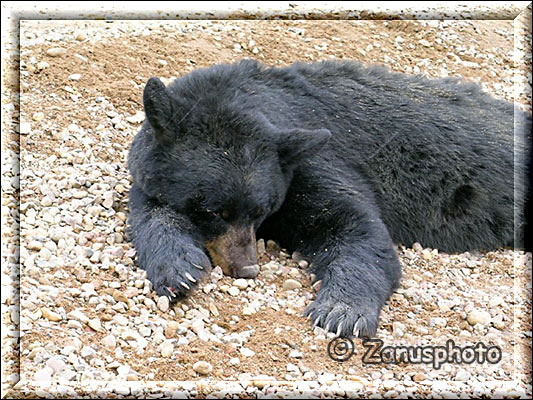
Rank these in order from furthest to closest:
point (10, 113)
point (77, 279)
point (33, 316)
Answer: point (10, 113) → point (77, 279) → point (33, 316)

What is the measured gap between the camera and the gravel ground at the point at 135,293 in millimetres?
4980

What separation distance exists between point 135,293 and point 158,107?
146 cm

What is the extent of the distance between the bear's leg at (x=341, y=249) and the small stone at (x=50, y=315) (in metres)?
1.79

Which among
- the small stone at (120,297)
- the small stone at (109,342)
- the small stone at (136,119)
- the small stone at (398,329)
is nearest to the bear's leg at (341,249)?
the small stone at (398,329)

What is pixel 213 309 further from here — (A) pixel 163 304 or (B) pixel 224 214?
(B) pixel 224 214

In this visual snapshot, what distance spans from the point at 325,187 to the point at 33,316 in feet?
8.81

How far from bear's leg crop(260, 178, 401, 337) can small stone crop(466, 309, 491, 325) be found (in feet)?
2.12

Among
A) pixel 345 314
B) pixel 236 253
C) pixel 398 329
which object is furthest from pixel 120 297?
pixel 398 329

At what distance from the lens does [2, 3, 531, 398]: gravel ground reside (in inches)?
196

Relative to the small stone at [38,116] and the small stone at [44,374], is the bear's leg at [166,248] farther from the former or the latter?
the small stone at [38,116]

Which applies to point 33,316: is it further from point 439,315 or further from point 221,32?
point 221,32

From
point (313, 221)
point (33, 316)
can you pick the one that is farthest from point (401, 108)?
point (33, 316)

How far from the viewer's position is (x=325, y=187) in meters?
6.68

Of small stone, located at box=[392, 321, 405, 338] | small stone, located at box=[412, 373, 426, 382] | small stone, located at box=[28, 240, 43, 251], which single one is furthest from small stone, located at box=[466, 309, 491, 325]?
small stone, located at box=[28, 240, 43, 251]
